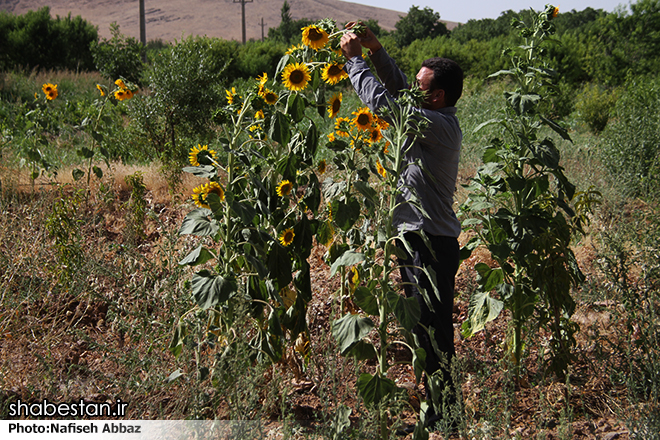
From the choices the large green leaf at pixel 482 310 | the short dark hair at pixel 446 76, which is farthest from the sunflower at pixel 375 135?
the large green leaf at pixel 482 310

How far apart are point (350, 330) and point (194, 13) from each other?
117m

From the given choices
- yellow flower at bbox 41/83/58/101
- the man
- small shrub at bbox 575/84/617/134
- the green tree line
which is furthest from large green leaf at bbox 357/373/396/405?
the green tree line

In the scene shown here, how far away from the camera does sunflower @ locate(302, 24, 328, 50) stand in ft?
6.52

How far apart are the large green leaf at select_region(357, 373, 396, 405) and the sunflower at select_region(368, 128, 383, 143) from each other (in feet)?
3.88

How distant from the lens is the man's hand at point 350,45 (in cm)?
206

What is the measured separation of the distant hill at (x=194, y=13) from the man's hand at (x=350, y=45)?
9021cm

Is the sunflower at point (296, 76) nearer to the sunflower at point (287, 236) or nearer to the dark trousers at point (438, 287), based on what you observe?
the sunflower at point (287, 236)

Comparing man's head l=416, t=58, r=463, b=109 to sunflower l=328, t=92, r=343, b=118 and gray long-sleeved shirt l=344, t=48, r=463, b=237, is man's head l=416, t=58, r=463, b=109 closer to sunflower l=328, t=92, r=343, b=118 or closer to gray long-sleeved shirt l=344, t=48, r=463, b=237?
gray long-sleeved shirt l=344, t=48, r=463, b=237

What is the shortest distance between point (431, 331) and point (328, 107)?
1.10 meters

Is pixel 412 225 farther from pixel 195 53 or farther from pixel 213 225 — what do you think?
pixel 195 53

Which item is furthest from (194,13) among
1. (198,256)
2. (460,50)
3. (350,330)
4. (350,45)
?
(350,330)

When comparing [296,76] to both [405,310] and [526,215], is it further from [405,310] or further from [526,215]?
[526,215]

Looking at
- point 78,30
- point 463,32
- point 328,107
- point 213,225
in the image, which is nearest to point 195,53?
point 328,107

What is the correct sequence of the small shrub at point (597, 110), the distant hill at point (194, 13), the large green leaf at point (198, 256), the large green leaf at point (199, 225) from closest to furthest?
the large green leaf at point (199, 225) → the large green leaf at point (198, 256) → the small shrub at point (597, 110) → the distant hill at point (194, 13)
